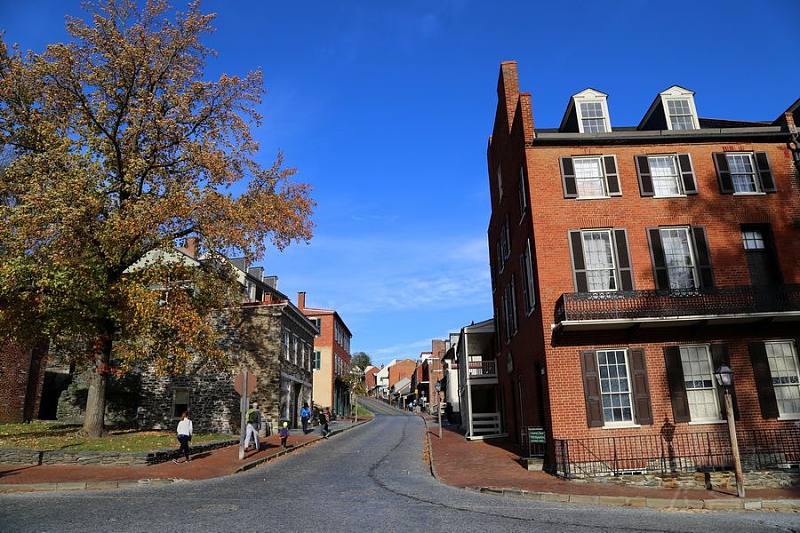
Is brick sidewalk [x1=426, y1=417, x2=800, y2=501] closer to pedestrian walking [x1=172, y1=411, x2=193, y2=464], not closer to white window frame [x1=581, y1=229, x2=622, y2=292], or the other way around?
white window frame [x1=581, y1=229, x2=622, y2=292]

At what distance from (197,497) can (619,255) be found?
13.7 meters

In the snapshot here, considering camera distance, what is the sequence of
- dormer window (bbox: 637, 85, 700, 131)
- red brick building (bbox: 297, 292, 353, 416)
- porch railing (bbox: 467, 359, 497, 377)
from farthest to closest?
red brick building (bbox: 297, 292, 353, 416)
porch railing (bbox: 467, 359, 497, 377)
dormer window (bbox: 637, 85, 700, 131)

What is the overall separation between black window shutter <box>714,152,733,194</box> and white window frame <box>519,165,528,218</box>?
641 cm

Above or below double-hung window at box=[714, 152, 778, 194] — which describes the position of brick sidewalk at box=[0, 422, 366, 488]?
below

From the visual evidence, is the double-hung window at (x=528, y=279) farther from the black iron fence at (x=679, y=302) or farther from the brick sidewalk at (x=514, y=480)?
the brick sidewalk at (x=514, y=480)

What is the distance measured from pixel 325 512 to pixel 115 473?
8071mm

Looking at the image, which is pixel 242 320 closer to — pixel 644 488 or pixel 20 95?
pixel 20 95

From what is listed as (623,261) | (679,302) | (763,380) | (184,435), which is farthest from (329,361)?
(763,380)

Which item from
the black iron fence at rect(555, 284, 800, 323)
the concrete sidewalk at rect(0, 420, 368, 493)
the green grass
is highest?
the black iron fence at rect(555, 284, 800, 323)

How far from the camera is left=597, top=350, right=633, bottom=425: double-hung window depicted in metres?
15.5

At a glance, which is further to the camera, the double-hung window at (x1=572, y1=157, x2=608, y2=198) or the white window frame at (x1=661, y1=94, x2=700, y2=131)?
the white window frame at (x1=661, y1=94, x2=700, y2=131)

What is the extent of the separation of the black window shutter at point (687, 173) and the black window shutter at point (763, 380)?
525cm

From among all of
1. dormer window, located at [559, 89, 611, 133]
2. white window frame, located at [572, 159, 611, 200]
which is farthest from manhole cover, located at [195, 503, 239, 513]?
dormer window, located at [559, 89, 611, 133]

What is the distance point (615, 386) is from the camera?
15.8 m
